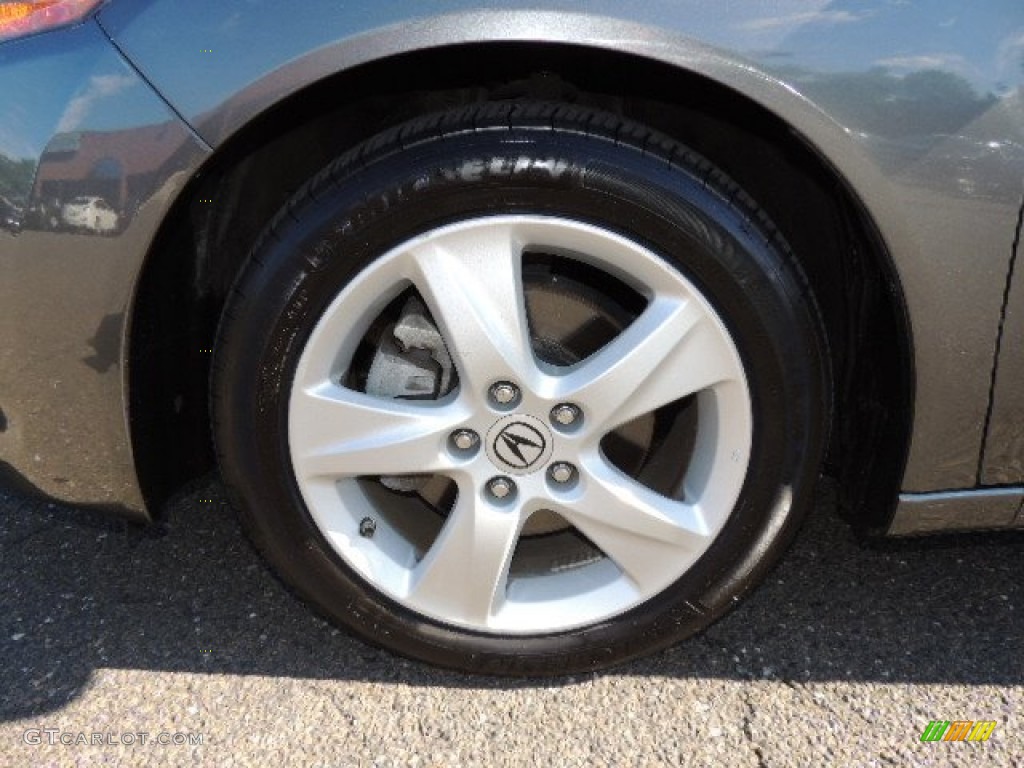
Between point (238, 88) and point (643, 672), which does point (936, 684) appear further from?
point (238, 88)

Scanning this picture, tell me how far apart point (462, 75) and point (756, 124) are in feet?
1.65

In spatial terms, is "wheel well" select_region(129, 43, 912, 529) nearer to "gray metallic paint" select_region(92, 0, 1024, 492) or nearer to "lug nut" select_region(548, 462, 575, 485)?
"gray metallic paint" select_region(92, 0, 1024, 492)

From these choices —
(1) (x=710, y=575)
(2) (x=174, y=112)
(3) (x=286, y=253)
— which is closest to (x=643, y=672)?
(1) (x=710, y=575)

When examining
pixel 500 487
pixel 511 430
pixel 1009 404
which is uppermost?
pixel 1009 404

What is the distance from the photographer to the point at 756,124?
1775mm

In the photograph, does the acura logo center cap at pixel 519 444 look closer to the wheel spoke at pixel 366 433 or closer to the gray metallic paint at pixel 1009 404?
the wheel spoke at pixel 366 433

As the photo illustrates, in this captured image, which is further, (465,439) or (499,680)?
(499,680)

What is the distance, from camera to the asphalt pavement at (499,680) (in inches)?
71.9

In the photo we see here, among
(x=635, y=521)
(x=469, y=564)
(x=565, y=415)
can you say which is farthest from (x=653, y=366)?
(x=469, y=564)

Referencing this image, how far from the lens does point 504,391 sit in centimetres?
176

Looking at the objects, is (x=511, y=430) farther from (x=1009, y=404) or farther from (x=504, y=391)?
(x=1009, y=404)

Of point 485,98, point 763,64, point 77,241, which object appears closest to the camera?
point 763,64

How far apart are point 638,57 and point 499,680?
1115 millimetres

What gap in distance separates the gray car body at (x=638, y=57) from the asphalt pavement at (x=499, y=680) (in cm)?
49
